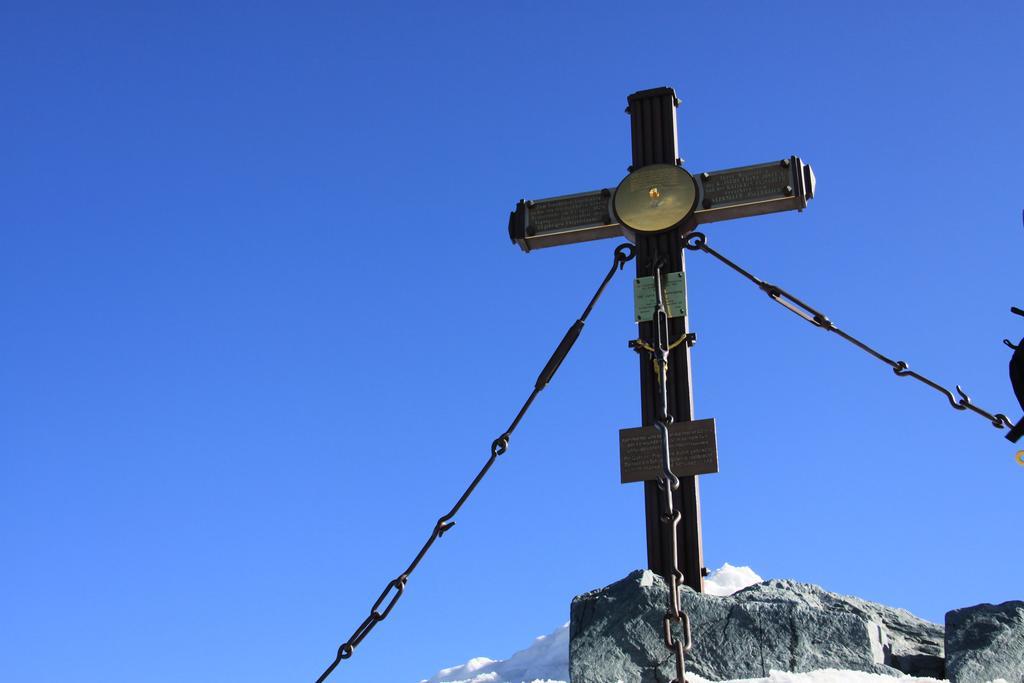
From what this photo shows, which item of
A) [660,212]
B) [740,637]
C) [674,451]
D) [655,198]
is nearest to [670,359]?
[674,451]

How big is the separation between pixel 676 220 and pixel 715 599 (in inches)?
111

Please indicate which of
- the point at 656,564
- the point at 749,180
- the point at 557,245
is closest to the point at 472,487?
the point at 656,564

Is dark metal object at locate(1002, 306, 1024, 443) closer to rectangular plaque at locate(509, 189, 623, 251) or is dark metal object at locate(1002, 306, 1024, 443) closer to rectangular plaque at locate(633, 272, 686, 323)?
rectangular plaque at locate(633, 272, 686, 323)

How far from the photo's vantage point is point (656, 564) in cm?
811

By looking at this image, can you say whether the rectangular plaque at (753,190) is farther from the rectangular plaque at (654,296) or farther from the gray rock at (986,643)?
the gray rock at (986,643)

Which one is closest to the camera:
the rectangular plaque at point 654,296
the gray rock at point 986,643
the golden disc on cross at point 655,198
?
the gray rock at point 986,643

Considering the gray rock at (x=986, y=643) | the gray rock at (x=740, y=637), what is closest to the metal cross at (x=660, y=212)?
the gray rock at (x=740, y=637)

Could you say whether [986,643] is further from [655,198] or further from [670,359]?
[655,198]

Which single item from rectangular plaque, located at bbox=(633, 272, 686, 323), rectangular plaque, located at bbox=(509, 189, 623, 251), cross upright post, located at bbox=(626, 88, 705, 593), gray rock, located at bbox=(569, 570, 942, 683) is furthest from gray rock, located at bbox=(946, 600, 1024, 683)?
rectangular plaque, located at bbox=(509, 189, 623, 251)

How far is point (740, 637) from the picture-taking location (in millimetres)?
7129

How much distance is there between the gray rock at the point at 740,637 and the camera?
699 centimetres

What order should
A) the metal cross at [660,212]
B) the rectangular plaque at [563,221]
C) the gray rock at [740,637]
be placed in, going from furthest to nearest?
the rectangular plaque at [563,221], the metal cross at [660,212], the gray rock at [740,637]

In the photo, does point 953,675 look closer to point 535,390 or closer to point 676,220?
point 535,390

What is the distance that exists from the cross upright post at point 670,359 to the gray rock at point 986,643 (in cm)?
162
